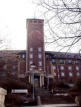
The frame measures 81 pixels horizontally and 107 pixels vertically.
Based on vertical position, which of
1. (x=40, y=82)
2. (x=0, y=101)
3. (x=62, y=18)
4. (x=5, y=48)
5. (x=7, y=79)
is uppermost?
(x=62, y=18)

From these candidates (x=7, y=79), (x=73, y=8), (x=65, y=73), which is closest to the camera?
(x=73, y=8)

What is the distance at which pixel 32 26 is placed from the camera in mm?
55438

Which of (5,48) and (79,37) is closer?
(79,37)

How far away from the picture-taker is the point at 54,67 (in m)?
63.5

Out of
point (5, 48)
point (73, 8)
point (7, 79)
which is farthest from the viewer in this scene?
point (7, 79)

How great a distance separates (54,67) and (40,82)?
40.9 ft

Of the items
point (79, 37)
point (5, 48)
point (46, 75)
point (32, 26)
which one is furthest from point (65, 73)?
point (79, 37)

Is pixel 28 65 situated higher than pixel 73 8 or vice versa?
pixel 73 8

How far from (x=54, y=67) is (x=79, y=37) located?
57.4 meters

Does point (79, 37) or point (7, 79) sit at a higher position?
point (79, 37)

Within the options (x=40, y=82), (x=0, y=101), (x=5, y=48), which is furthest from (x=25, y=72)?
(x=0, y=101)

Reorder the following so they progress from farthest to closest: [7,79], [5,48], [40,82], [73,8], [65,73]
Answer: [65,73] → [40,82] → [7,79] → [5,48] → [73,8]

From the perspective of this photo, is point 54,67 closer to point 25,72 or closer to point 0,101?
point 25,72

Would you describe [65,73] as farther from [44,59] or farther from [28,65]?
[28,65]
